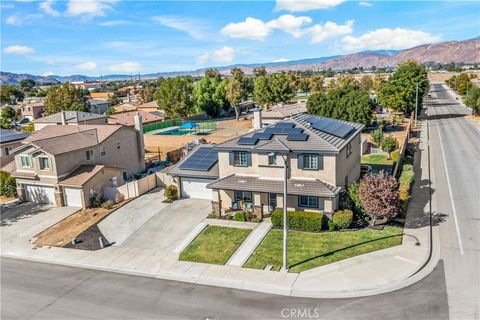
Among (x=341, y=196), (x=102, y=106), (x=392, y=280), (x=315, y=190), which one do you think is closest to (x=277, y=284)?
(x=392, y=280)

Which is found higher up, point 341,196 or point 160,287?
point 341,196

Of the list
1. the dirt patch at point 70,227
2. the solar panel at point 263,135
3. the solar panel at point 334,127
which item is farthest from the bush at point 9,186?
the solar panel at point 334,127

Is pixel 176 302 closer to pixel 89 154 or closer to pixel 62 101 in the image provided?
pixel 89 154

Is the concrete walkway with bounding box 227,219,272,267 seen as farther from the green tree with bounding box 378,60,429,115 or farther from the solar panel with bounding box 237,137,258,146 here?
the green tree with bounding box 378,60,429,115

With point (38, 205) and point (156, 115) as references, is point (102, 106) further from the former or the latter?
point (38, 205)

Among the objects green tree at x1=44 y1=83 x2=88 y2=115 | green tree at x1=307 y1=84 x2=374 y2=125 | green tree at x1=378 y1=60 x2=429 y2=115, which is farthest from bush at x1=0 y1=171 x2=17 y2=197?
green tree at x1=378 y1=60 x2=429 y2=115

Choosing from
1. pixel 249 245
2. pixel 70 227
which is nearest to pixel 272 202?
pixel 249 245
